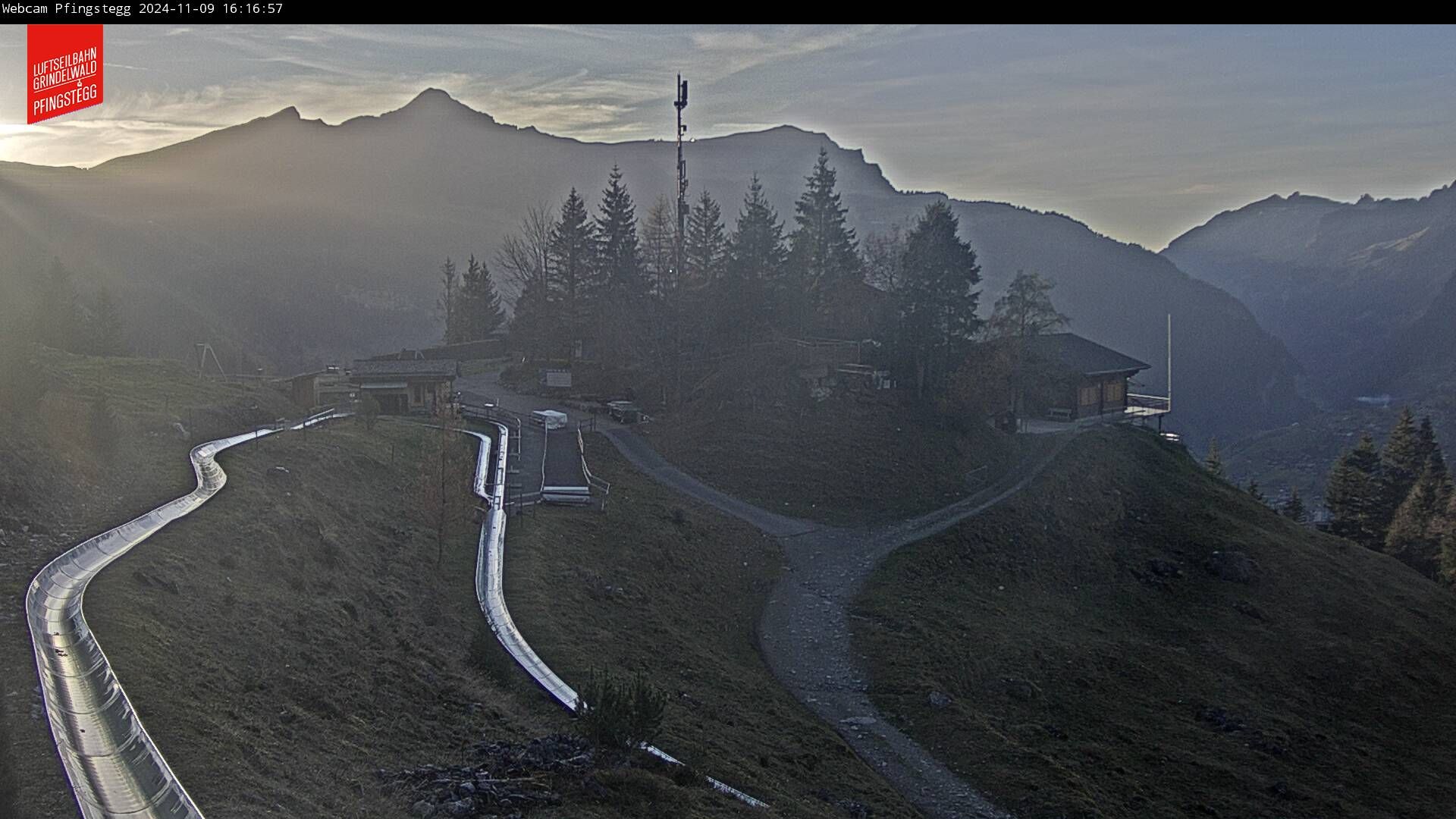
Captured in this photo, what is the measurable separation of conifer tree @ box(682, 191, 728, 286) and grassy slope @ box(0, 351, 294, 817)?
2139 cm

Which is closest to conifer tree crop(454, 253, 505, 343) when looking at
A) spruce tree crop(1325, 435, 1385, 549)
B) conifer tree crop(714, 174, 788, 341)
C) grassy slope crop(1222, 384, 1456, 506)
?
conifer tree crop(714, 174, 788, 341)

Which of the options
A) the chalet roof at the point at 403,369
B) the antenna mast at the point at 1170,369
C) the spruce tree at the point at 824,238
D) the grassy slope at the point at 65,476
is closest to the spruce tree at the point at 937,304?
the spruce tree at the point at 824,238

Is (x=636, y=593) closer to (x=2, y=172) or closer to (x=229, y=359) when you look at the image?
(x=229, y=359)

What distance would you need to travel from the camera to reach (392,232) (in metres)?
153

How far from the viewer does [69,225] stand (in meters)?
A: 103

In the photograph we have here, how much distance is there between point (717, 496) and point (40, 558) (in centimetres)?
1999

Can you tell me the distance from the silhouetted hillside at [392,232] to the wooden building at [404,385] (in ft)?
131

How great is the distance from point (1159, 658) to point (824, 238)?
28779mm

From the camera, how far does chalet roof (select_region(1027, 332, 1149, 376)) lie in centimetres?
4338

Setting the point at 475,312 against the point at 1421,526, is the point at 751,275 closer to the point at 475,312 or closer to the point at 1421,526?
the point at 475,312

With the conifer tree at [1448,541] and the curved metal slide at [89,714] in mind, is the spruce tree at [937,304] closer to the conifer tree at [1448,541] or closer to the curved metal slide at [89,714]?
the conifer tree at [1448,541]

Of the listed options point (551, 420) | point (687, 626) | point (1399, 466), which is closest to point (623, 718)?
point (687, 626)

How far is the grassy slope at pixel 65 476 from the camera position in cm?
754

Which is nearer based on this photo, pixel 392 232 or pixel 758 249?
pixel 758 249
